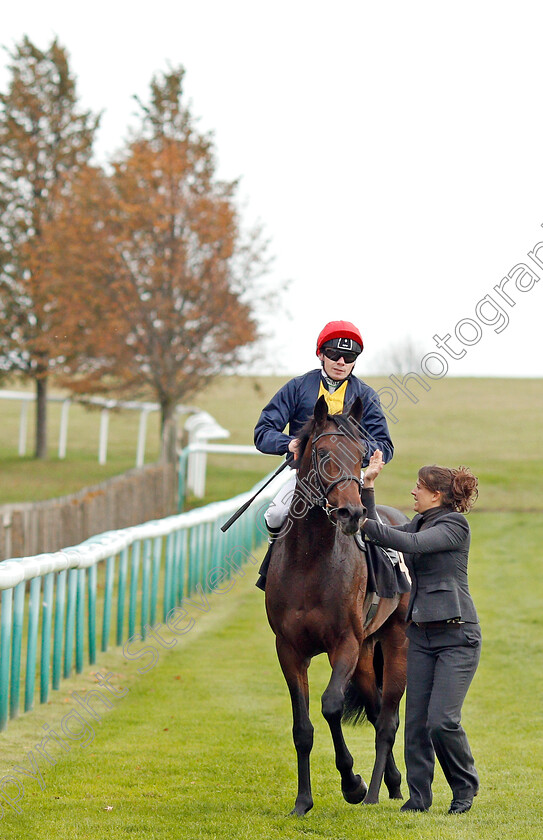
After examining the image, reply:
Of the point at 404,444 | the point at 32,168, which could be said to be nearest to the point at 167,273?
the point at 32,168

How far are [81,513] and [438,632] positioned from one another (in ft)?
27.8

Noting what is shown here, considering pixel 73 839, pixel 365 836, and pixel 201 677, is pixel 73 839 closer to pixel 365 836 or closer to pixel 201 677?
pixel 365 836

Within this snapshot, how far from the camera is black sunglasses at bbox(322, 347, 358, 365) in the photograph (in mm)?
5711

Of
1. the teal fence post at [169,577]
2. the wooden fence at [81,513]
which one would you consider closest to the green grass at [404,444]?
the wooden fence at [81,513]

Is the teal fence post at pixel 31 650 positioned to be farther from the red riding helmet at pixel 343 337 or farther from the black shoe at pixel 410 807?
the black shoe at pixel 410 807

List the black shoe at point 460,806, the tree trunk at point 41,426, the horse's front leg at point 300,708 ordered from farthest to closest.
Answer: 1. the tree trunk at point 41,426
2. the horse's front leg at point 300,708
3. the black shoe at point 460,806

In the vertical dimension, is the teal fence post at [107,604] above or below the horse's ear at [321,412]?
below

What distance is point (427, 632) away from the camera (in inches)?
208

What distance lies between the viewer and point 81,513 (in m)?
13.1

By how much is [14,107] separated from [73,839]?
2884 centimetres

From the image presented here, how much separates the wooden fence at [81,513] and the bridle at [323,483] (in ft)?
21.8

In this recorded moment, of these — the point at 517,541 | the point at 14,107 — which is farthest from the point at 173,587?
the point at 14,107

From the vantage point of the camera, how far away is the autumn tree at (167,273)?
25.8 metres

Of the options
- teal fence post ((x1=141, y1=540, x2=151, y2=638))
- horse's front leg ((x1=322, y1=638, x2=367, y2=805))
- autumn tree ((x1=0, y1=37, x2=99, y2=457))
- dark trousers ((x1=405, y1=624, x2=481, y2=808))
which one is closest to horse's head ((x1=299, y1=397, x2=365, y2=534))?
horse's front leg ((x1=322, y1=638, x2=367, y2=805))
